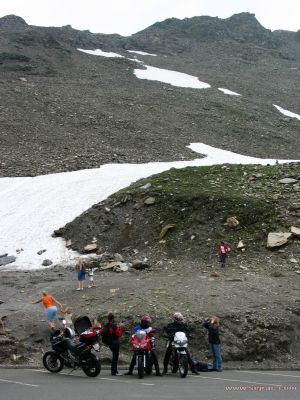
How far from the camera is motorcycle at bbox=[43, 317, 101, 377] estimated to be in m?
13.7

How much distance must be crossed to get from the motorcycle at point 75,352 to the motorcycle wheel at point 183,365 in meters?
2.35

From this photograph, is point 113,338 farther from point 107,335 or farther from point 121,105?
point 121,105

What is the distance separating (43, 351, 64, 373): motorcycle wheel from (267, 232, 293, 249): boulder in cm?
1341

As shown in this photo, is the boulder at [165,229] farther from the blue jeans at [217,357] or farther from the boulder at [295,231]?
the blue jeans at [217,357]

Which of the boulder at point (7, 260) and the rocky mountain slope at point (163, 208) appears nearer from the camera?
the rocky mountain slope at point (163, 208)

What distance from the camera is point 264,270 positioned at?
2255 centimetres

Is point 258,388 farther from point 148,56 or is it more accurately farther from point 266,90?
point 148,56

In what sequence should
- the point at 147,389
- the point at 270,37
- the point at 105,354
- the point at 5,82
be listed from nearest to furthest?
the point at 147,389, the point at 105,354, the point at 5,82, the point at 270,37

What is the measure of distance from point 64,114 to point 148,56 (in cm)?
5926

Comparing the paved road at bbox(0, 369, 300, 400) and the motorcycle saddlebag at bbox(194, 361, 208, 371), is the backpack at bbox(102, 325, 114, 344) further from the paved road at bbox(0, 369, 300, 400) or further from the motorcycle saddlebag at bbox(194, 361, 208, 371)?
the motorcycle saddlebag at bbox(194, 361, 208, 371)

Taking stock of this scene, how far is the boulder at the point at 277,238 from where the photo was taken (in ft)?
78.8

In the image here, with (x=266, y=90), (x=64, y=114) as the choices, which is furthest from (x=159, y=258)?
(x=266, y=90)

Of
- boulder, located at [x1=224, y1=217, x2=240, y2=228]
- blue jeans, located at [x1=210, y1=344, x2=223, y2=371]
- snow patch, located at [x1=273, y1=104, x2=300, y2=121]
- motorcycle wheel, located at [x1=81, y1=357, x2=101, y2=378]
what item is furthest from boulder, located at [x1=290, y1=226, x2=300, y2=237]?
snow patch, located at [x1=273, y1=104, x2=300, y2=121]


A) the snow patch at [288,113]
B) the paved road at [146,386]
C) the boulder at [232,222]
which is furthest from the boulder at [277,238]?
the snow patch at [288,113]
